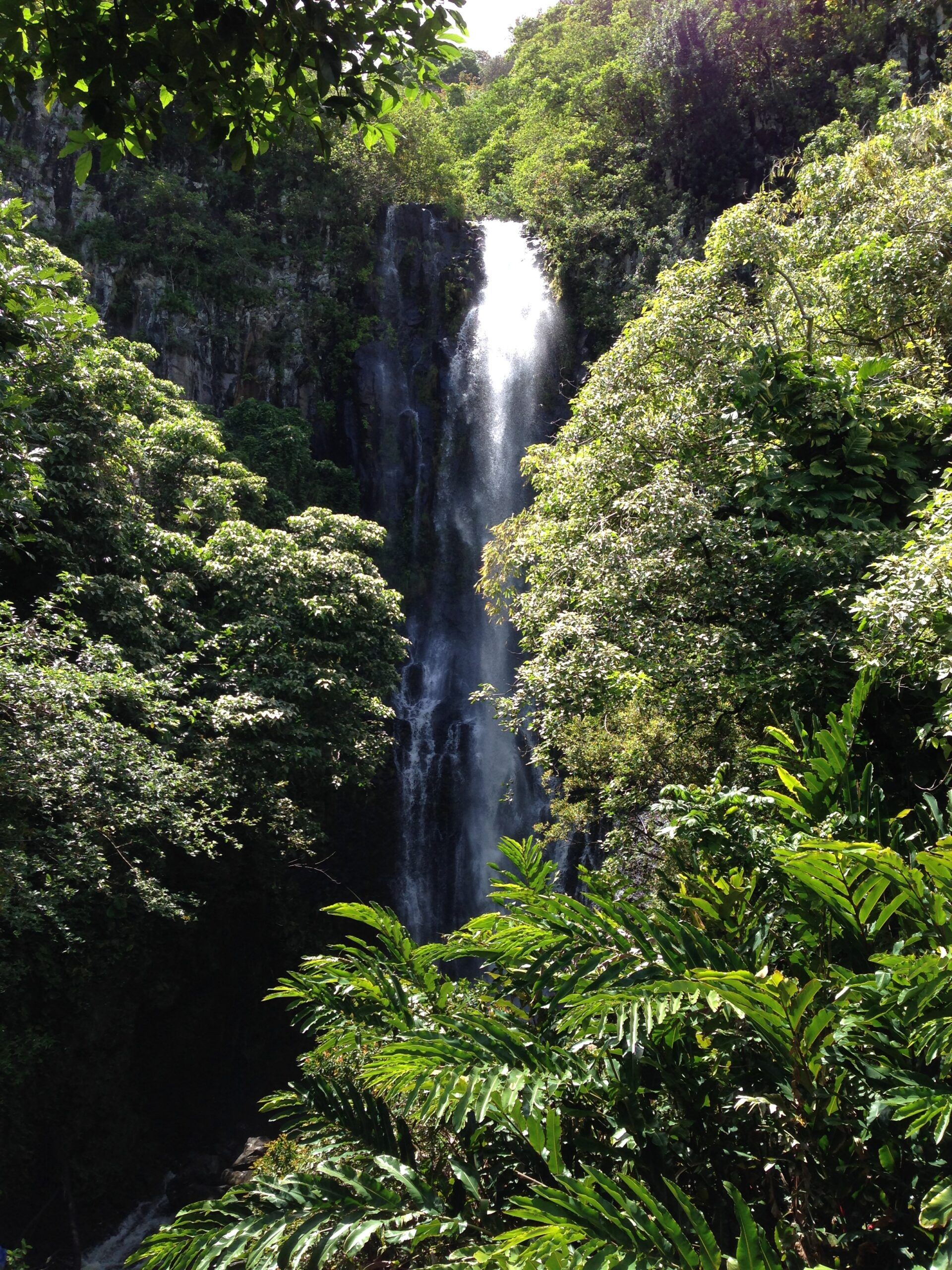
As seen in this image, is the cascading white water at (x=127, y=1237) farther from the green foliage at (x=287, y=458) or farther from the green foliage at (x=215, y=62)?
the green foliage at (x=215, y=62)

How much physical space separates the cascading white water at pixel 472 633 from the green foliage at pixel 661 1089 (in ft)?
29.4

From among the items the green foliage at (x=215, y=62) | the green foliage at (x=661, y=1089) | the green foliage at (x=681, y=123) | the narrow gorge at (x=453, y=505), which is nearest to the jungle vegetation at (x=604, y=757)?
the green foliage at (x=661, y=1089)

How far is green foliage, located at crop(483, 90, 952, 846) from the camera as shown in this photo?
526 centimetres

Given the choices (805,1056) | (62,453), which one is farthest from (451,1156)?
(62,453)

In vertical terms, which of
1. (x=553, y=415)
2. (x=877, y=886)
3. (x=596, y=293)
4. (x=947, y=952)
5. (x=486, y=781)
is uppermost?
(x=596, y=293)

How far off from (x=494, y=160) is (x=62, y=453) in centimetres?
1793

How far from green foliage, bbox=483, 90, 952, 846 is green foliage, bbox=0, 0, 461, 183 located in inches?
119

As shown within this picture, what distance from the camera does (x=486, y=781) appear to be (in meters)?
12.7

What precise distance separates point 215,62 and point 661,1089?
3.19 meters

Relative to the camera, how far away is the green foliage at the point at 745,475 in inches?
207

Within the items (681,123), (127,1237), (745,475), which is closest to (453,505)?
(681,123)

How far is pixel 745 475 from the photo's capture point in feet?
18.8

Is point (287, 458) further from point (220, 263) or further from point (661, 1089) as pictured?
point (661, 1089)

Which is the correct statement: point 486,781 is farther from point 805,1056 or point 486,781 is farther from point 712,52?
point 712,52
